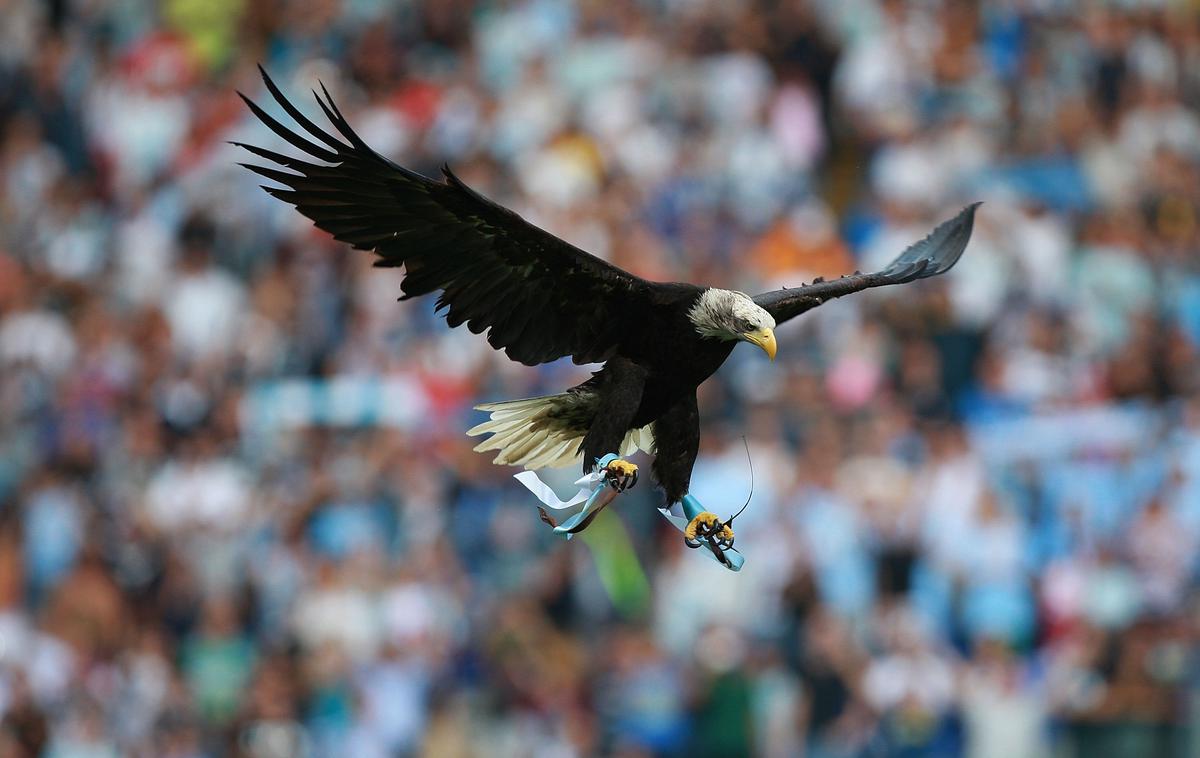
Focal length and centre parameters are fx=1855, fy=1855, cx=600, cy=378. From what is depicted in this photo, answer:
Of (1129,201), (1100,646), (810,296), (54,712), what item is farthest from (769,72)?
(810,296)

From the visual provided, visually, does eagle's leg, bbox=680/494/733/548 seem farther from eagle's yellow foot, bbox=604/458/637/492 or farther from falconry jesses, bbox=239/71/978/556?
eagle's yellow foot, bbox=604/458/637/492

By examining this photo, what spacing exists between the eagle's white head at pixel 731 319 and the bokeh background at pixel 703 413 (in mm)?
4946

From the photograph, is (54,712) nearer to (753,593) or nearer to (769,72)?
(753,593)

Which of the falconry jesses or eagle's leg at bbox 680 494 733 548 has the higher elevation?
the falconry jesses

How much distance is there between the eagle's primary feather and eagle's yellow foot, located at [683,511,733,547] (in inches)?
14.0

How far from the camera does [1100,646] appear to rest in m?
10.1

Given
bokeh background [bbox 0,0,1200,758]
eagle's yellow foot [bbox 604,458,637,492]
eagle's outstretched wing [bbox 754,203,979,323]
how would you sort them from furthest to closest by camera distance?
bokeh background [bbox 0,0,1200,758]
eagle's outstretched wing [bbox 754,203,979,323]
eagle's yellow foot [bbox 604,458,637,492]

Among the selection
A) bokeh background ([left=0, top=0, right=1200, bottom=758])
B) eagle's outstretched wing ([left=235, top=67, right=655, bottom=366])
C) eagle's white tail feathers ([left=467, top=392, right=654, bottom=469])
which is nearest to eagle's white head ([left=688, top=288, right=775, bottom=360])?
eagle's outstretched wing ([left=235, top=67, right=655, bottom=366])

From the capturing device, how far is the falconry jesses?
5801mm

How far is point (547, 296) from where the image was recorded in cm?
607

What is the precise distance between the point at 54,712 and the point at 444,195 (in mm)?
6728

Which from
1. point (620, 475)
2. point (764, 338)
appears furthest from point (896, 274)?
point (620, 475)

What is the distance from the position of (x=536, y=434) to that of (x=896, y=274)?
58.0 inches

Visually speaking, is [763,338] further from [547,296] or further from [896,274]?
[896,274]
